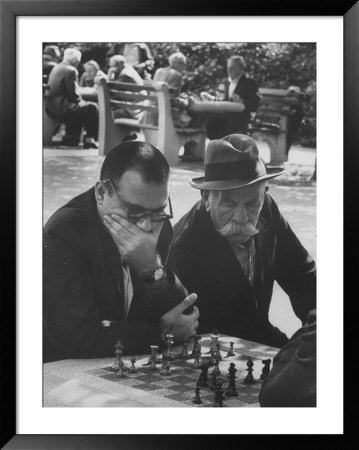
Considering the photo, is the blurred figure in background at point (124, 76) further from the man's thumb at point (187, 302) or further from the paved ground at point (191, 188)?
the man's thumb at point (187, 302)

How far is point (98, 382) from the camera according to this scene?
3.13 meters

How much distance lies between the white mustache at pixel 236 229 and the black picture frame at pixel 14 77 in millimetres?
337

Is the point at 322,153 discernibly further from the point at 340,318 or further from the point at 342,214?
the point at 340,318

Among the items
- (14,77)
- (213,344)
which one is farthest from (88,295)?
(14,77)

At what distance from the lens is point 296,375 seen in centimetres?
315

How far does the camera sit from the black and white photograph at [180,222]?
3.15 metres

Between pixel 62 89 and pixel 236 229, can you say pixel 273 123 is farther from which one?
pixel 62 89

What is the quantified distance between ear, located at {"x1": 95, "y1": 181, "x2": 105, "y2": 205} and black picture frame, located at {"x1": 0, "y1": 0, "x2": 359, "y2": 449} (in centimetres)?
28

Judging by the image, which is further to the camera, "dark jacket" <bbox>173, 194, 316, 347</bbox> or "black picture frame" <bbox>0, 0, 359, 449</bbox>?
"dark jacket" <bbox>173, 194, 316, 347</bbox>

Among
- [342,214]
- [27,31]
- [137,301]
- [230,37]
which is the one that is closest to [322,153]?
[342,214]

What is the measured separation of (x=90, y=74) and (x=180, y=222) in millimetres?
587

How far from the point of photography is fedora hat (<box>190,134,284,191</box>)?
126 inches

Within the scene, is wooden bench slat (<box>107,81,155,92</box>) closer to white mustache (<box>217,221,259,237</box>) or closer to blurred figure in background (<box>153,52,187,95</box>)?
blurred figure in background (<box>153,52,187,95</box>)

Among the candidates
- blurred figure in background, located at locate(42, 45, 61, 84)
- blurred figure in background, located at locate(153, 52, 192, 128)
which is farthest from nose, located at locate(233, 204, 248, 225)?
blurred figure in background, located at locate(42, 45, 61, 84)
